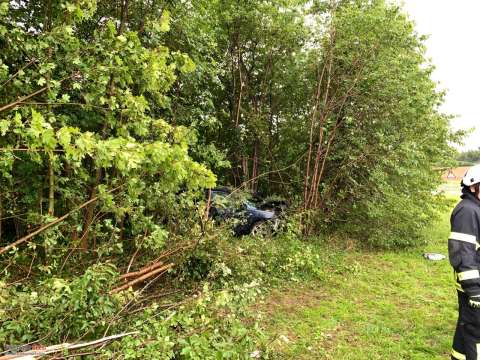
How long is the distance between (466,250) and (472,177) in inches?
26.4

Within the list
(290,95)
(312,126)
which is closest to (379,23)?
(312,126)

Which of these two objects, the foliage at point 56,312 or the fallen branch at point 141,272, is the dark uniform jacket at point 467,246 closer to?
the foliage at point 56,312

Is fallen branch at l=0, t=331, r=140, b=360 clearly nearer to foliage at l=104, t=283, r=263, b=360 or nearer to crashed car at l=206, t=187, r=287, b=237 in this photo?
foliage at l=104, t=283, r=263, b=360

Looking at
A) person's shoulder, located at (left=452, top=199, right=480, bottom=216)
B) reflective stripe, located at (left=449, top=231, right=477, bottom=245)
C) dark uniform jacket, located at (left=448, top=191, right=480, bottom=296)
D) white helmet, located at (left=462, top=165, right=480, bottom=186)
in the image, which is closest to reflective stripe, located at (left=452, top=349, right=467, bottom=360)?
dark uniform jacket, located at (left=448, top=191, right=480, bottom=296)

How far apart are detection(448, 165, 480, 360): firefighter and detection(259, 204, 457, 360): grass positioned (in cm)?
115

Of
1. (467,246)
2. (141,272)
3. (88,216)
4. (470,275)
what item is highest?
(467,246)

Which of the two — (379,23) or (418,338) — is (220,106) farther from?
(418,338)

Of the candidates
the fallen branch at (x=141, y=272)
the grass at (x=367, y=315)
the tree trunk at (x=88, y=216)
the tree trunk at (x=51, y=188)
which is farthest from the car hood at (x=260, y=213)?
the tree trunk at (x=51, y=188)

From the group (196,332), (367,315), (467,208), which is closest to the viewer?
(196,332)

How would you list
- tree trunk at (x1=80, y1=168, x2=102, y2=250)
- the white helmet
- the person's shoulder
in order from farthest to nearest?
tree trunk at (x1=80, y1=168, x2=102, y2=250) < the white helmet < the person's shoulder

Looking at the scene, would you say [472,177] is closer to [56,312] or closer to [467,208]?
[467,208]

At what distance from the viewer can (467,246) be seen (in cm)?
326

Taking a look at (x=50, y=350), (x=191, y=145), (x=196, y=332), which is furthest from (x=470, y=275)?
(x=191, y=145)

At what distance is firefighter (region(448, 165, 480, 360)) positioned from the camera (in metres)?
3.23
